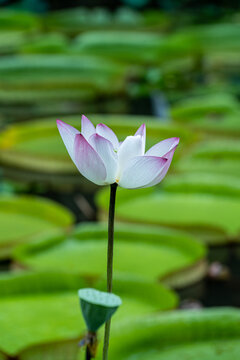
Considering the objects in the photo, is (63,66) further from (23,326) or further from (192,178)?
(23,326)

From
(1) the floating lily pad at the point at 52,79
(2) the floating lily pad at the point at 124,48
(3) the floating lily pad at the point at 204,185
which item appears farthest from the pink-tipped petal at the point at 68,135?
(2) the floating lily pad at the point at 124,48

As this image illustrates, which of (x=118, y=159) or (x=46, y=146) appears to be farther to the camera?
(x=46, y=146)

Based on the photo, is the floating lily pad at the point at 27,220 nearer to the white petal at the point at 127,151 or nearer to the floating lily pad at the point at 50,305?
the floating lily pad at the point at 50,305

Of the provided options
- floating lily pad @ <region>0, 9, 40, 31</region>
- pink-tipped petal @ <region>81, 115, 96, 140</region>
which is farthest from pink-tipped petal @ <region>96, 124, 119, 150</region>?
floating lily pad @ <region>0, 9, 40, 31</region>

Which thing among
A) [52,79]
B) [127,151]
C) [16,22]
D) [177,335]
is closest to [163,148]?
[127,151]

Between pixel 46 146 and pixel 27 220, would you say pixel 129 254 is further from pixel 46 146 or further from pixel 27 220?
pixel 46 146
